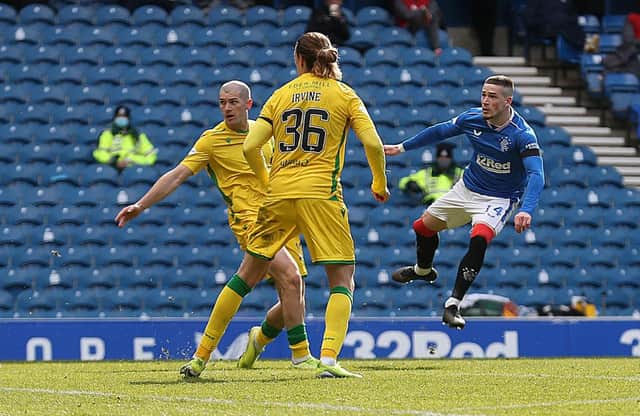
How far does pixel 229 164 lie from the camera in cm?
909

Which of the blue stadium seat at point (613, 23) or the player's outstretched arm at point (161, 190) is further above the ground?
the blue stadium seat at point (613, 23)

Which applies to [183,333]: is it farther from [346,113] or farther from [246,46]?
[246,46]

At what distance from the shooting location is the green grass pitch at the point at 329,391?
20.4ft

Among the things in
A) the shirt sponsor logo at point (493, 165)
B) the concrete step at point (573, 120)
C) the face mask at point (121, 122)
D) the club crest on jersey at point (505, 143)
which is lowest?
the concrete step at point (573, 120)

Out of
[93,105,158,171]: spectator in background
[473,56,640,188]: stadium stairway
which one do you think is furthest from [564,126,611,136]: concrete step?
[93,105,158,171]: spectator in background

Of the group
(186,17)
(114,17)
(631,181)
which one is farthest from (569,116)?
(114,17)

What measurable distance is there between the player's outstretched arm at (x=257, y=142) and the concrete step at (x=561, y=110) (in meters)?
11.3

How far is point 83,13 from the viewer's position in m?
18.1

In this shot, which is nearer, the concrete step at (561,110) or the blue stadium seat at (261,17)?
the blue stadium seat at (261,17)

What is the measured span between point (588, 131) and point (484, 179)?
9171mm

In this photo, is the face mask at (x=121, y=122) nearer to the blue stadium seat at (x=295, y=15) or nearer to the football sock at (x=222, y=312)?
the blue stadium seat at (x=295, y=15)

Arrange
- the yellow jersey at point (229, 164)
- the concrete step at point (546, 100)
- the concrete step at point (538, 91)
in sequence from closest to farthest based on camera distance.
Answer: the yellow jersey at point (229, 164) < the concrete step at point (546, 100) < the concrete step at point (538, 91)

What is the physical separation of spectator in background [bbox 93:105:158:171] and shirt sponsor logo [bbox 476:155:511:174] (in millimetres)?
7121

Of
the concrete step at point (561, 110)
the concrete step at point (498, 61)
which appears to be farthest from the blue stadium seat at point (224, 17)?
the concrete step at point (561, 110)
